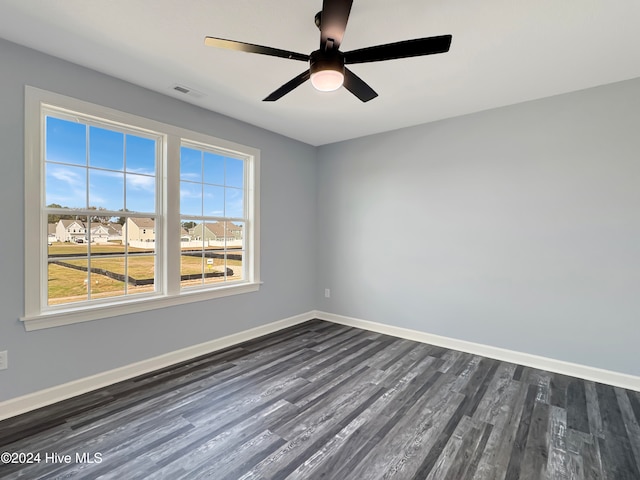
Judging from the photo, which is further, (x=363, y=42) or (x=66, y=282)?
(x=66, y=282)

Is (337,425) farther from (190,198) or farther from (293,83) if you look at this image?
(190,198)

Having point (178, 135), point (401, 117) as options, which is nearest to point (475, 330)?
point (401, 117)

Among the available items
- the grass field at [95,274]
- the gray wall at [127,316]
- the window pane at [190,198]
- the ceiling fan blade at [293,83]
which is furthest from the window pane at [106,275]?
the ceiling fan blade at [293,83]

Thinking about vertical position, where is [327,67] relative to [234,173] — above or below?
above

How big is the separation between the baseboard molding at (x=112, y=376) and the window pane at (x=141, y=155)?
6.11ft

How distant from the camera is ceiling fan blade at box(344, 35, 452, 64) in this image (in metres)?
1.55

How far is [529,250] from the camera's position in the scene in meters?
3.12

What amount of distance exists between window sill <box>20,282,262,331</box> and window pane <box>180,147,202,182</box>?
1.28m

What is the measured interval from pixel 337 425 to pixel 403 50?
2435mm

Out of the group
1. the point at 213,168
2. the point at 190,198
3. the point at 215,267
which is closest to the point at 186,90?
the point at 213,168

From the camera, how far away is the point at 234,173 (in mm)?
3781

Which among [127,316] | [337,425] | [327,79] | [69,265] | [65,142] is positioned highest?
[327,79]

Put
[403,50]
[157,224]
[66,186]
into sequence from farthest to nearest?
[157,224]
[66,186]
[403,50]

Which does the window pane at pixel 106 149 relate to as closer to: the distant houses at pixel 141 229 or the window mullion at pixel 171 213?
the window mullion at pixel 171 213
